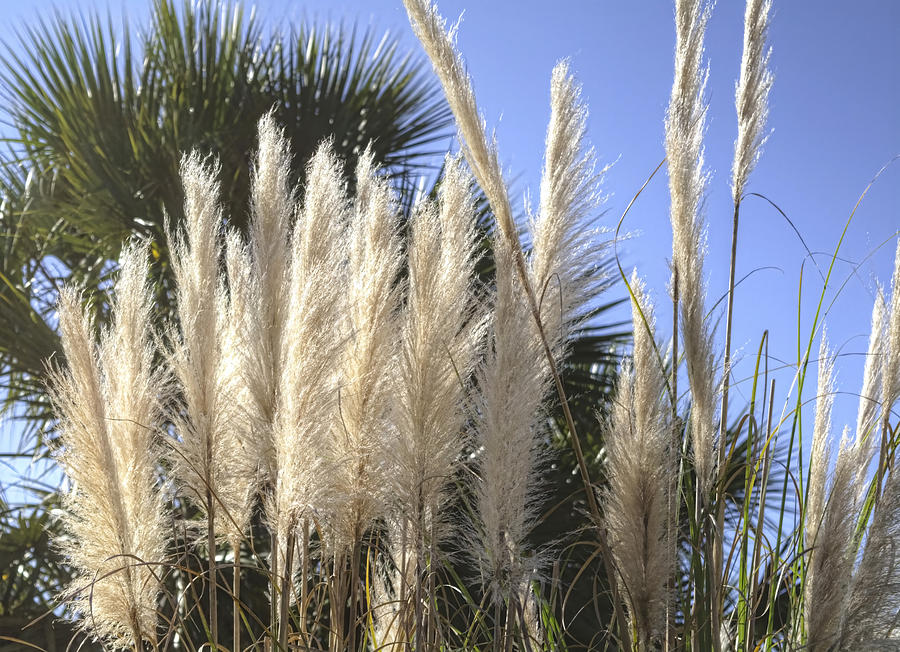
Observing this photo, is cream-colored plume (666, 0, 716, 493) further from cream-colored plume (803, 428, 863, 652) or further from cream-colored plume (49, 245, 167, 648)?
cream-colored plume (49, 245, 167, 648)

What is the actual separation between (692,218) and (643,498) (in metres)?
0.61

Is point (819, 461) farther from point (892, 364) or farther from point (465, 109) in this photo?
point (465, 109)

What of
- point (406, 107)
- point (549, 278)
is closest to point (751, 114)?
point (549, 278)

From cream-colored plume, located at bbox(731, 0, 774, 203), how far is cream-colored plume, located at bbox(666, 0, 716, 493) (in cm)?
22

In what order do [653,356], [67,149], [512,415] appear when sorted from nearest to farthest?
[512,415] < [653,356] < [67,149]

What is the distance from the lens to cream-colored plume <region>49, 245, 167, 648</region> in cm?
154

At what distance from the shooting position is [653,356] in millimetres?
1655

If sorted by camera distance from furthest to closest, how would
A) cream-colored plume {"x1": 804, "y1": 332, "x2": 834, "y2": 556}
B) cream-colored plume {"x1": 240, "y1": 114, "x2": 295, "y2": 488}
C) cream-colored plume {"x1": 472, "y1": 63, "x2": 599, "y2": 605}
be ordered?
1. cream-colored plume {"x1": 804, "y1": 332, "x2": 834, "y2": 556}
2. cream-colored plume {"x1": 240, "y1": 114, "x2": 295, "y2": 488}
3. cream-colored plume {"x1": 472, "y1": 63, "x2": 599, "y2": 605}

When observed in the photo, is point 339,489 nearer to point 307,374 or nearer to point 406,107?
point 307,374

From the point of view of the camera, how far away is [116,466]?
62.9 inches

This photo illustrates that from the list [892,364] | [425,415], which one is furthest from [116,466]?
[892,364]

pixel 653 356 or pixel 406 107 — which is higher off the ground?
pixel 406 107

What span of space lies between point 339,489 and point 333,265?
0.40 m

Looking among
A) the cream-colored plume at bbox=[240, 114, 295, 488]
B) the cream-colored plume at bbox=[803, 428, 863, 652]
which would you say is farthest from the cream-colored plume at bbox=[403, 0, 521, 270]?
the cream-colored plume at bbox=[803, 428, 863, 652]
